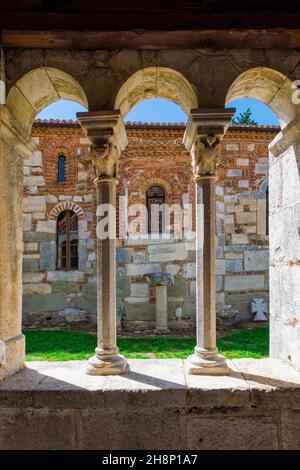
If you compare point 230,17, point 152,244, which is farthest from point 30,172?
point 230,17

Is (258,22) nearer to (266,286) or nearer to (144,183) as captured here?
(144,183)

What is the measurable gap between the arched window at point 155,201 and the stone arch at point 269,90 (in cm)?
650

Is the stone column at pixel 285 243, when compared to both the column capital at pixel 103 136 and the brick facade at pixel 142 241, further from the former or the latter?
the brick facade at pixel 142 241

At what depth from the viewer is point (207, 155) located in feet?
7.04

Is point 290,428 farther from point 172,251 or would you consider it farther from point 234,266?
point 234,266

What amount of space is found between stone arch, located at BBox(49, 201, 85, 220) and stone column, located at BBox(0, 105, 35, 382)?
687cm

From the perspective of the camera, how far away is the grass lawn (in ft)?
19.1

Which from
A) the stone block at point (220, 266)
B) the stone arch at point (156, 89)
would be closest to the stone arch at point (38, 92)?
the stone arch at point (156, 89)

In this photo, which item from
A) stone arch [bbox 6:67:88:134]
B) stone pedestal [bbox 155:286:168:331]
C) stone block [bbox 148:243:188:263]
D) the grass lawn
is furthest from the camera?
stone block [bbox 148:243:188:263]

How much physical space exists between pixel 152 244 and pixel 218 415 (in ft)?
22.9

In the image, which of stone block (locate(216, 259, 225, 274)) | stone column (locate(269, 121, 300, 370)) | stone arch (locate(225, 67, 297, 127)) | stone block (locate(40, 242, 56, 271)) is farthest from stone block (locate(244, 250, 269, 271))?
stone arch (locate(225, 67, 297, 127))

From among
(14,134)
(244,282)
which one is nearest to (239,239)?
(244,282)

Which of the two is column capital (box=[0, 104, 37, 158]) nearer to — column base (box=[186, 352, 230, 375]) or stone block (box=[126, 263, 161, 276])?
column base (box=[186, 352, 230, 375])

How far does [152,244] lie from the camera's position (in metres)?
8.87
